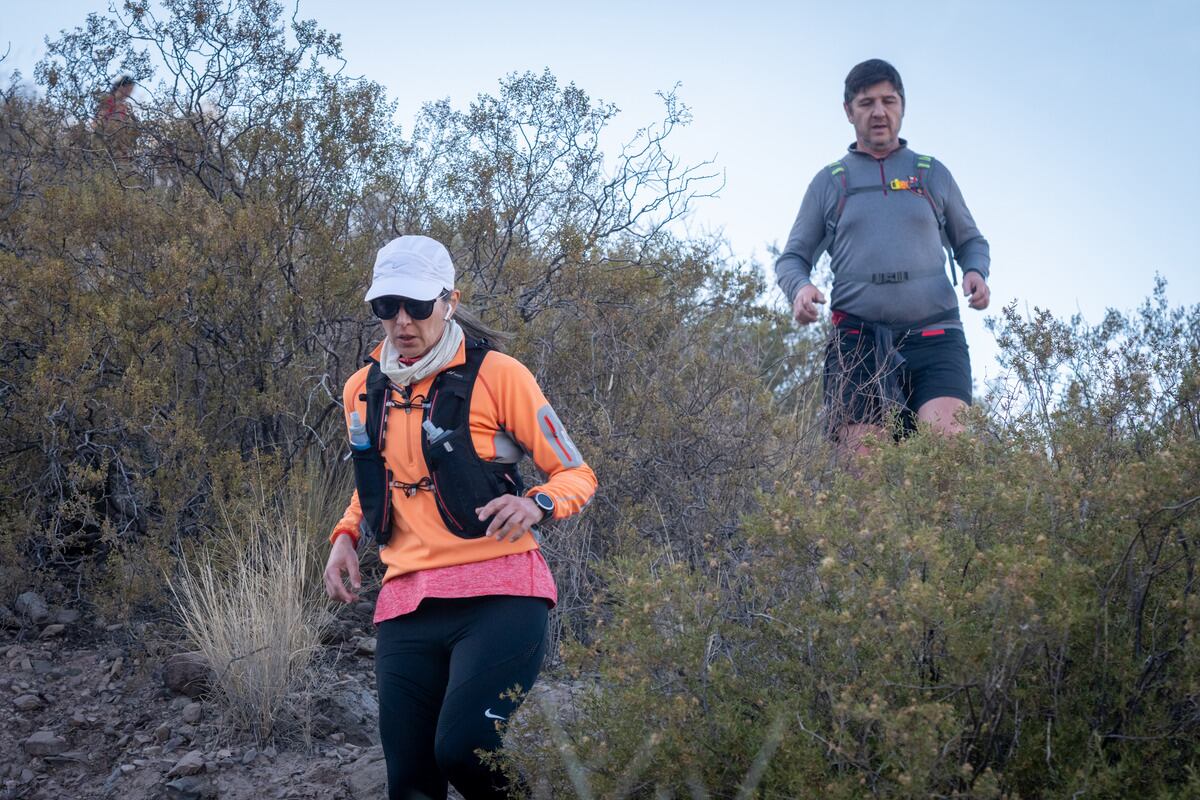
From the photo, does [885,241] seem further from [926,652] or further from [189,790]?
[189,790]

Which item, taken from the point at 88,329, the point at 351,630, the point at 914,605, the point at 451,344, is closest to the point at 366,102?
the point at 88,329

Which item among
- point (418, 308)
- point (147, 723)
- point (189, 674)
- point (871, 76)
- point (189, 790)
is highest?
point (871, 76)

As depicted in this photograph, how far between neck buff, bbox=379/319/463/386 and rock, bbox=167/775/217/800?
1.90 metres

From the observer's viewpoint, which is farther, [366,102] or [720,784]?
[366,102]

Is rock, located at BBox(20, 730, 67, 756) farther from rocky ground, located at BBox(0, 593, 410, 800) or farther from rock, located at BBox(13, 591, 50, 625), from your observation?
rock, located at BBox(13, 591, 50, 625)

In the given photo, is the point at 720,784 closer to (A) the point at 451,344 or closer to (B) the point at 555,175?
(A) the point at 451,344

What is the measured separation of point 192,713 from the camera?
497 centimetres

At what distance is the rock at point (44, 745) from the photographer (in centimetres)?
478

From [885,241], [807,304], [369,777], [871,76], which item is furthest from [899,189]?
[369,777]

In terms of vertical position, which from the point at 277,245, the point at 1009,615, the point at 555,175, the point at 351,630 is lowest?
the point at 351,630

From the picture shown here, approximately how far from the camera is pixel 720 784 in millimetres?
2801

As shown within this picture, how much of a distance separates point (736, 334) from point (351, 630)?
270cm

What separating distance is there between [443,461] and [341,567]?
563 millimetres

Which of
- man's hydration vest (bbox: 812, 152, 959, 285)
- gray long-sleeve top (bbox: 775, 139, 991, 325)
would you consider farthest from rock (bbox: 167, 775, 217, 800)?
man's hydration vest (bbox: 812, 152, 959, 285)
